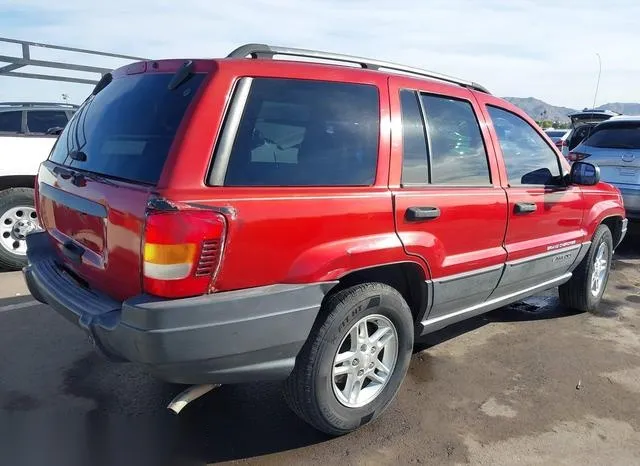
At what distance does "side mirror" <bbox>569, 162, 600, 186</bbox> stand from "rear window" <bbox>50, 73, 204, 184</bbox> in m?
2.96

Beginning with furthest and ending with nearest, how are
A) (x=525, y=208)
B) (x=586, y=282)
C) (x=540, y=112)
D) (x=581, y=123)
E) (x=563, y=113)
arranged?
(x=563, y=113) → (x=540, y=112) → (x=581, y=123) → (x=586, y=282) → (x=525, y=208)

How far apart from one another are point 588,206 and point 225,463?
11.3ft

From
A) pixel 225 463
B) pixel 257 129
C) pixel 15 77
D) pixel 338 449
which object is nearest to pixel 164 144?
pixel 257 129

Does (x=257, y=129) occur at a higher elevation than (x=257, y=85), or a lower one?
lower

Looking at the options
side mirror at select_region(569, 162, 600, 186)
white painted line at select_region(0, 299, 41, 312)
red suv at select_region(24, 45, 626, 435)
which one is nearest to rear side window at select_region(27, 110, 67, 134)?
white painted line at select_region(0, 299, 41, 312)

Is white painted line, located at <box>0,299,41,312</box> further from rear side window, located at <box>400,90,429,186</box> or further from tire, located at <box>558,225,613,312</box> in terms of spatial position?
tire, located at <box>558,225,613,312</box>

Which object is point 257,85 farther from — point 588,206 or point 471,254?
point 588,206

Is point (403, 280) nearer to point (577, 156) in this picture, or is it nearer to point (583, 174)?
point (583, 174)

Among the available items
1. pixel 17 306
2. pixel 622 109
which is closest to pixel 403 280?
pixel 17 306

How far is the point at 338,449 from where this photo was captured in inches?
111

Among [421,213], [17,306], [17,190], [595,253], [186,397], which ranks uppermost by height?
[421,213]

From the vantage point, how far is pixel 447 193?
3.18m

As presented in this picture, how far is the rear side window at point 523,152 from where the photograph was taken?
3.75 m

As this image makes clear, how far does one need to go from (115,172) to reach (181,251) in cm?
69
